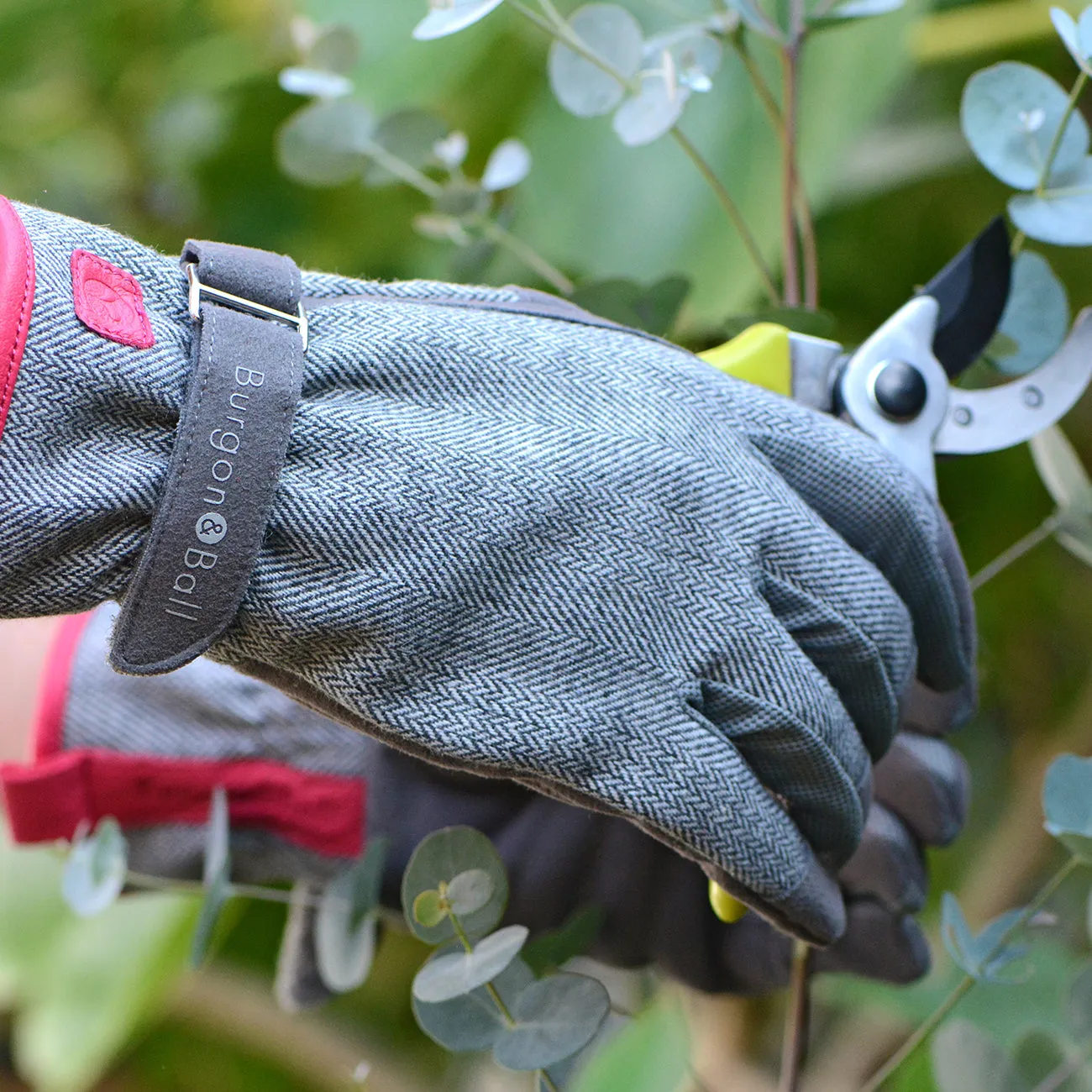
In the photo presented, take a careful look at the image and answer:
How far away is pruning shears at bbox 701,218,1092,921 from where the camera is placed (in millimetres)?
440

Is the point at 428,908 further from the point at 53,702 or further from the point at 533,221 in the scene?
the point at 533,221

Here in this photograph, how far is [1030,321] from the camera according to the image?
480 mm

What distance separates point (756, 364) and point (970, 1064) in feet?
0.90

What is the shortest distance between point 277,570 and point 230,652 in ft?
0.12

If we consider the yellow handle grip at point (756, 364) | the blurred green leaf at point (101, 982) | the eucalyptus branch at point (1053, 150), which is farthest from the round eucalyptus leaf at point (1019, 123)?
the blurred green leaf at point (101, 982)

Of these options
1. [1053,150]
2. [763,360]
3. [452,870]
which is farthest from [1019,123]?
[452,870]

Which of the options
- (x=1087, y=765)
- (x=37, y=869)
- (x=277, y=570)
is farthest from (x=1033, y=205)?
(x=37, y=869)

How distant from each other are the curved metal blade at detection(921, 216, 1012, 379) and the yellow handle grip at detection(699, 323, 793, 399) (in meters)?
0.06

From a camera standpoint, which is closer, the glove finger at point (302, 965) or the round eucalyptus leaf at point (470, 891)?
the round eucalyptus leaf at point (470, 891)

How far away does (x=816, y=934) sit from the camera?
16.7 inches

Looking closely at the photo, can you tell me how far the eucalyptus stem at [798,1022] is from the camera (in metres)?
0.51

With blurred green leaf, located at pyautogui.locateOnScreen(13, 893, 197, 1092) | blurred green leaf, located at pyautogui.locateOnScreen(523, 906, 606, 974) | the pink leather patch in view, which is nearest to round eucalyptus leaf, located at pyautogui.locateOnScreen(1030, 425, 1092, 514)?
blurred green leaf, located at pyautogui.locateOnScreen(523, 906, 606, 974)

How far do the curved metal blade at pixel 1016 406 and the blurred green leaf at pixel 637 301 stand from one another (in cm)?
14

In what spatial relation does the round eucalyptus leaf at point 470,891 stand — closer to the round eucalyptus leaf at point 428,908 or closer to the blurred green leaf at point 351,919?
the round eucalyptus leaf at point 428,908
